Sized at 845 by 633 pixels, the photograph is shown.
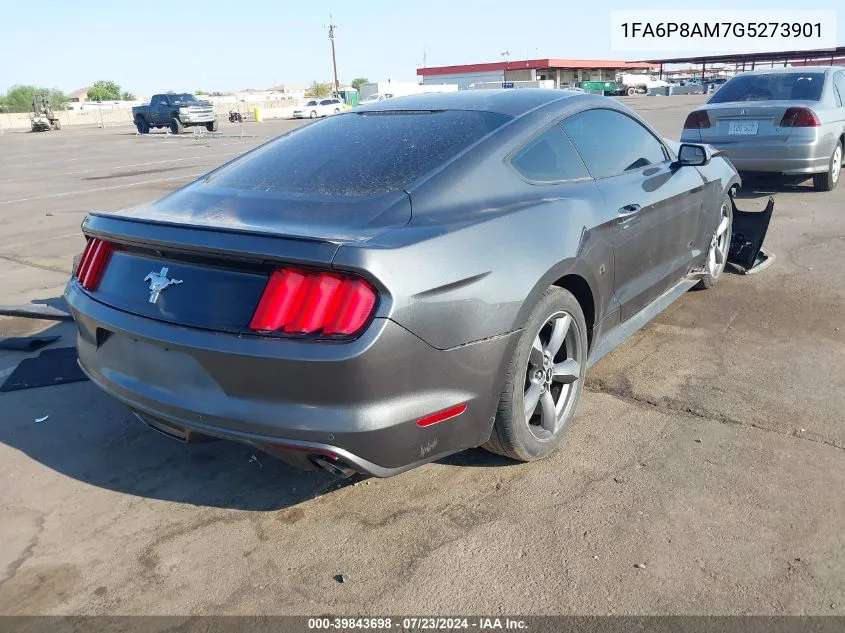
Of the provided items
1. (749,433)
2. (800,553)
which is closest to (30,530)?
(800,553)

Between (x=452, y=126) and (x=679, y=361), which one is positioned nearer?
(x=452, y=126)

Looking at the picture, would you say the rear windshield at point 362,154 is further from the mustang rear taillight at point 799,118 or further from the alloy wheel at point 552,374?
the mustang rear taillight at point 799,118

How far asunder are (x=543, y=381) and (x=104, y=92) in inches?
5558

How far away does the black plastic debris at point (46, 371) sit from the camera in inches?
162

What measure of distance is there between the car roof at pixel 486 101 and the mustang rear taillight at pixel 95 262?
1.63 metres

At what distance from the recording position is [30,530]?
9.13 ft

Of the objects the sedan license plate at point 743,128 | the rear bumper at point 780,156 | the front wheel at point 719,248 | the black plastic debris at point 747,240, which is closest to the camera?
the front wheel at point 719,248

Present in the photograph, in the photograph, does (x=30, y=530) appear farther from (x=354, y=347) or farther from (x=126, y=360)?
(x=354, y=347)

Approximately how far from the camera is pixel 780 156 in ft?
28.3

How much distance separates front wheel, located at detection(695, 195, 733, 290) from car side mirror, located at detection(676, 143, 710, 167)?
0.89m

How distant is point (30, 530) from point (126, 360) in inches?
31.1

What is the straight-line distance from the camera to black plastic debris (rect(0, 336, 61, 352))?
15.4 ft

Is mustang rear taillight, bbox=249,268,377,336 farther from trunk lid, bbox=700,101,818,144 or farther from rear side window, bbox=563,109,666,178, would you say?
trunk lid, bbox=700,101,818,144

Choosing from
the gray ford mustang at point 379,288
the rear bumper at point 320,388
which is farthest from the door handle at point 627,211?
the rear bumper at point 320,388
